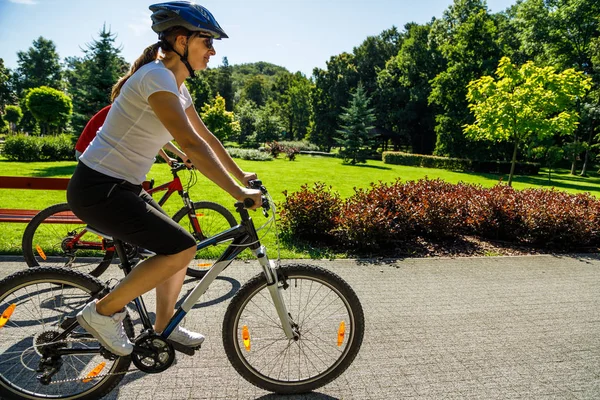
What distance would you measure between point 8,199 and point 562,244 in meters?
11.8

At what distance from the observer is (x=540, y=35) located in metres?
33.1

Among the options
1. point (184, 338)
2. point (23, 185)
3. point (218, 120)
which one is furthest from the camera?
point (218, 120)

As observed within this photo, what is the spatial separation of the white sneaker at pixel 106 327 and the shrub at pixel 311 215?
439 centimetres

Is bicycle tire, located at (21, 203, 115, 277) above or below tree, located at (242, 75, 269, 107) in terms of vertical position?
below

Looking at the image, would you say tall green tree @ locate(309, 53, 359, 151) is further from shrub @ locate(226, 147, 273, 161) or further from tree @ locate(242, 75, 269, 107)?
tree @ locate(242, 75, 269, 107)

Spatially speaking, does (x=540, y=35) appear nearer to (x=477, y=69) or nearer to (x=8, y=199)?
(x=477, y=69)

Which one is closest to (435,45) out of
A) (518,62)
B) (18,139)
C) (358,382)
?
(518,62)

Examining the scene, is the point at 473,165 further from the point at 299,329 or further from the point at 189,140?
the point at 189,140

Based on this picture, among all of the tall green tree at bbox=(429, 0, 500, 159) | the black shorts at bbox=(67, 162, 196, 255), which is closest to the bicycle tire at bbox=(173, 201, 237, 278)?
the black shorts at bbox=(67, 162, 196, 255)

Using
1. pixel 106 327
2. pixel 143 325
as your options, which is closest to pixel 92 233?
pixel 143 325

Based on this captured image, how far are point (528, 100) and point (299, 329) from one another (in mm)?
15108

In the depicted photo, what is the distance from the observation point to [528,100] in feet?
48.1

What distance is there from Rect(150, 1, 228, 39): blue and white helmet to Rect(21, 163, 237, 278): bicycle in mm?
2254

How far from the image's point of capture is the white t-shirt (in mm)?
2116
